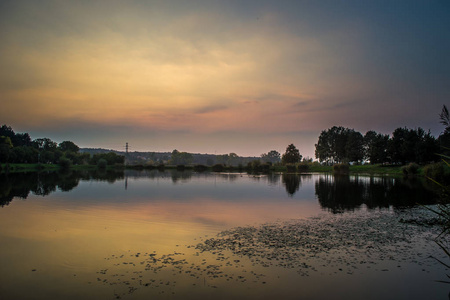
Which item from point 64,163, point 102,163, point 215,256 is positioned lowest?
point 215,256

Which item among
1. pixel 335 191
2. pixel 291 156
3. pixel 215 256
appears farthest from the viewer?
pixel 291 156

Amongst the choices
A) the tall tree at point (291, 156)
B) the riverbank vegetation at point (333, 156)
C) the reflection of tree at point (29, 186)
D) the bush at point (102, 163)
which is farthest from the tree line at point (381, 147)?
the bush at point (102, 163)

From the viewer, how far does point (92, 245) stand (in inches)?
559

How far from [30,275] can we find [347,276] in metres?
11.5

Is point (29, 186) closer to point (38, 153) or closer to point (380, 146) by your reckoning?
point (38, 153)

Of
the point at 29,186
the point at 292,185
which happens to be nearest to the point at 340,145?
the point at 292,185

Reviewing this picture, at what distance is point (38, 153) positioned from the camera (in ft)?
420

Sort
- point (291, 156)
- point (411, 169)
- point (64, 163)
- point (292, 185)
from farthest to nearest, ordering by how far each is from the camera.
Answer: point (291, 156) → point (64, 163) → point (411, 169) → point (292, 185)

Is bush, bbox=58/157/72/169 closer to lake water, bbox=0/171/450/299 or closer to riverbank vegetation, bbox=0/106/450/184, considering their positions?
riverbank vegetation, bbox=0/106/450/184

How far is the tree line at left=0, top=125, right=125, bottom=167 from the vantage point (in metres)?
109

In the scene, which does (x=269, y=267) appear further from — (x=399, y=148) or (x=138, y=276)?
(x=399, y=148)

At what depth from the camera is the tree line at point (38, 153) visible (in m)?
109

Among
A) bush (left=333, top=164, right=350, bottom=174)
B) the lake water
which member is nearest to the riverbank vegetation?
bush (left=333, top=164, right=350, bottom=174)

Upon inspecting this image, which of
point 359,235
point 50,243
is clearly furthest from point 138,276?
point 359,235
